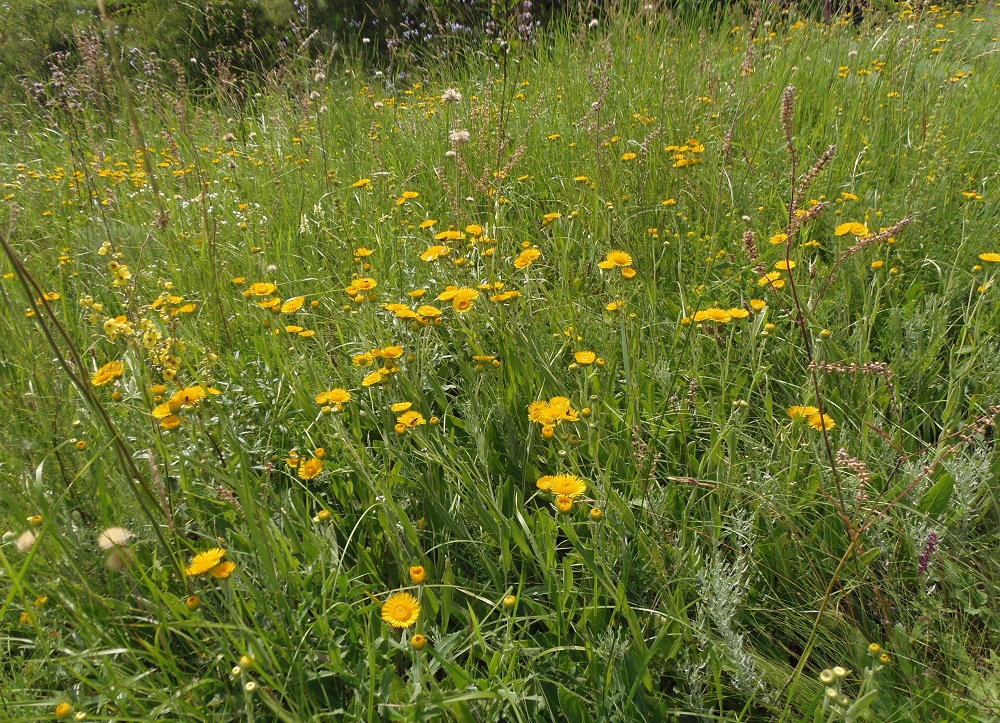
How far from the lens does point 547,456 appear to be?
1.41m

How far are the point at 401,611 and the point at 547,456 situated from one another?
54 centimetres

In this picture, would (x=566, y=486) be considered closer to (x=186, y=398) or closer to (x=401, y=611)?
(x=401, y=611)

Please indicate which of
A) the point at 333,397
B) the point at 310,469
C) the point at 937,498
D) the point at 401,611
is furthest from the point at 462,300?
the point at 937,498

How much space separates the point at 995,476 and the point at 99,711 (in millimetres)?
1567

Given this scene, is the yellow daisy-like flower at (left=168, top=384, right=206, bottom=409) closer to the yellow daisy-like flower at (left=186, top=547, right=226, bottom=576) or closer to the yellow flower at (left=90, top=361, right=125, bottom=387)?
the yellow flower at (left=90, top=361, right=125, bottom=387)

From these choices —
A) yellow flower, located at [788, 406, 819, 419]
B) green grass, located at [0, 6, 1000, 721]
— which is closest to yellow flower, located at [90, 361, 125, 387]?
green grass, located at [0, 6, 1000, 721]

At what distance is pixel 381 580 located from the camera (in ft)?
3.96

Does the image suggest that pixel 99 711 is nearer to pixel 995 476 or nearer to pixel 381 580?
pixel 381 580

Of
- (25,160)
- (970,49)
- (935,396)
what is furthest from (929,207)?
(25,160)

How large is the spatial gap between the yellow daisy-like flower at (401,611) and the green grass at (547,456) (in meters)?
0.05

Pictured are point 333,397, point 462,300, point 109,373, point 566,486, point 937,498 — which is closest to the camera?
point 566,486

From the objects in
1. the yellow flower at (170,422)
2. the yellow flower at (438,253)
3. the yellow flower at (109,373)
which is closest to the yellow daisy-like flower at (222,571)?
the yellow flower at (170,422)

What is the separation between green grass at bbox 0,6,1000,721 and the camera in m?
0.97

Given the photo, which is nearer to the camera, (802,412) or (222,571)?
(222,571)
